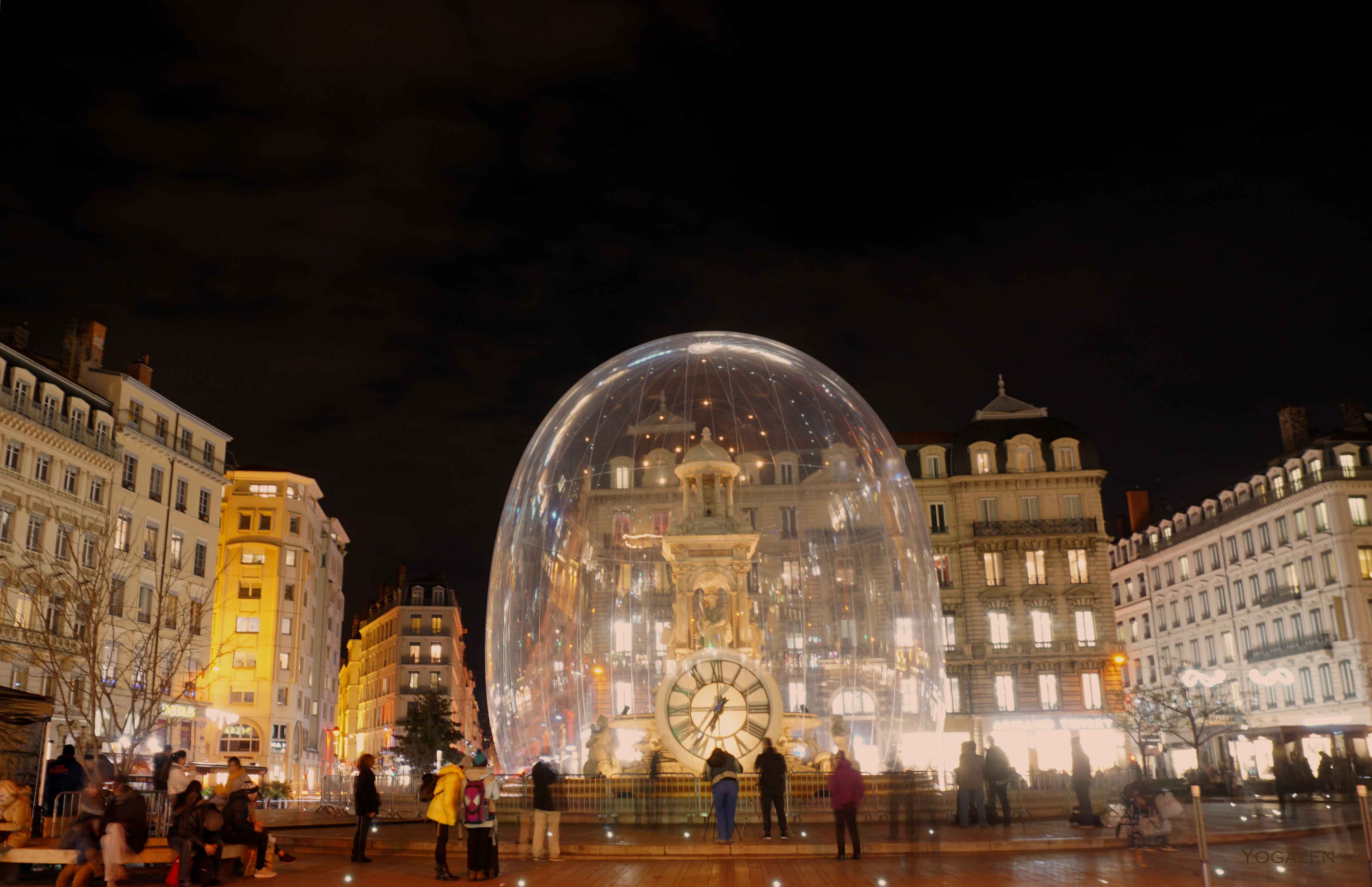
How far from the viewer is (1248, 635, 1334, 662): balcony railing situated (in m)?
58.8

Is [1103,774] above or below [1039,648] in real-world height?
below

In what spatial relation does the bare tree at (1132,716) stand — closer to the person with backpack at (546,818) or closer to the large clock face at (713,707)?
the large clock face at (713,707)

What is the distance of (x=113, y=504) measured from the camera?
4738 cm

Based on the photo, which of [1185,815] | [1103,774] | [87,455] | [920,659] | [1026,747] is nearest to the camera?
[920,659]

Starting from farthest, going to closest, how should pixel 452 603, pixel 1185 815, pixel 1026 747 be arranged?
pixel 452 603, pixel 1026 747, pixel 1185 815

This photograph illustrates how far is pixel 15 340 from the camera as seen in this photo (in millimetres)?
47875

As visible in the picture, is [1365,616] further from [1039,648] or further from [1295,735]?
[1295,735]

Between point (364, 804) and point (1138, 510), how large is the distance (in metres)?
82.7

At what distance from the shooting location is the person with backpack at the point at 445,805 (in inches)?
536

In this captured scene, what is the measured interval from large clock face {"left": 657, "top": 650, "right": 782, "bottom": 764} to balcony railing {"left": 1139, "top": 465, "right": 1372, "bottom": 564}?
52.6 meters

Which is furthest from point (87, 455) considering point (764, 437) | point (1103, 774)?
point (1103, 774)

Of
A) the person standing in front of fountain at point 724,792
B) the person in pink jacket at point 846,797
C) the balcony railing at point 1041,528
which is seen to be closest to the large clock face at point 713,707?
the person standing in front of fountain at point 724,792

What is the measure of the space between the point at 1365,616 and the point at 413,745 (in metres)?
54.7

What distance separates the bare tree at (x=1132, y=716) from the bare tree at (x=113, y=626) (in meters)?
Answer: 41.2
